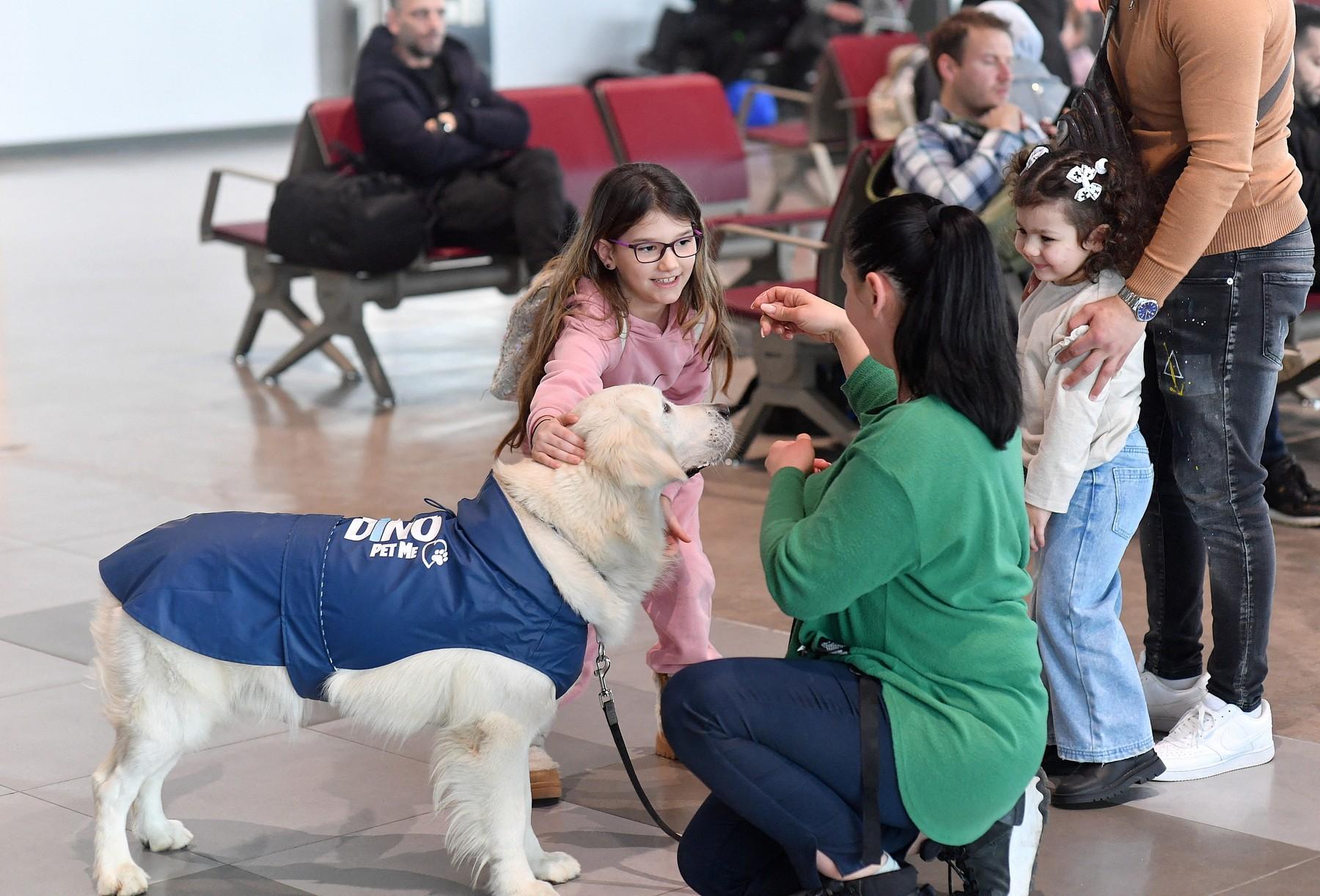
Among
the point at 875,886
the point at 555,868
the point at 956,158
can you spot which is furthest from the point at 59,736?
the point at 956,158

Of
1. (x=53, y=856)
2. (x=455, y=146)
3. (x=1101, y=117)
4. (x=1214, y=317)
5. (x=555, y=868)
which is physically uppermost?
(x=1101, y=117)

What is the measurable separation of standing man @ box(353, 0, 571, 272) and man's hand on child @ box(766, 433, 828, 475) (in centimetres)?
422

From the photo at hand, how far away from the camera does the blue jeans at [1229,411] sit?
10.9 ft

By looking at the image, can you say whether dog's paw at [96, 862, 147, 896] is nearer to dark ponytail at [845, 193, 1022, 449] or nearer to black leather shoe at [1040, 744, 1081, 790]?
dark ponytail at [845, 193, 1022, 449]

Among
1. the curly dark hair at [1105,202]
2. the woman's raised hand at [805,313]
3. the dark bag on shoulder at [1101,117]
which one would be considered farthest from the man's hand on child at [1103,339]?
the woman's raised hand at [805,313]

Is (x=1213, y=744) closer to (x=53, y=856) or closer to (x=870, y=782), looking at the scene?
(x=870, y=782)

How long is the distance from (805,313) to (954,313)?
536 millimetres

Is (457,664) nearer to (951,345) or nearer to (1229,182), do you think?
(951,345)

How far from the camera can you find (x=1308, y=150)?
5.14 m

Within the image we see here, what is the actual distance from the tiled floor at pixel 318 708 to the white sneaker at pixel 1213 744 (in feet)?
0.12

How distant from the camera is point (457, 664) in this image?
9.29ft

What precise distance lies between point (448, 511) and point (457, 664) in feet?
1.09

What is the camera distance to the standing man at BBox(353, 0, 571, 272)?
705 centimetres

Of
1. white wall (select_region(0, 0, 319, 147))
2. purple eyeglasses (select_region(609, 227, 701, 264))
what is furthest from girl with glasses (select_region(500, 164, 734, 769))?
white wall (select_region(0, 0, 319, 147))
